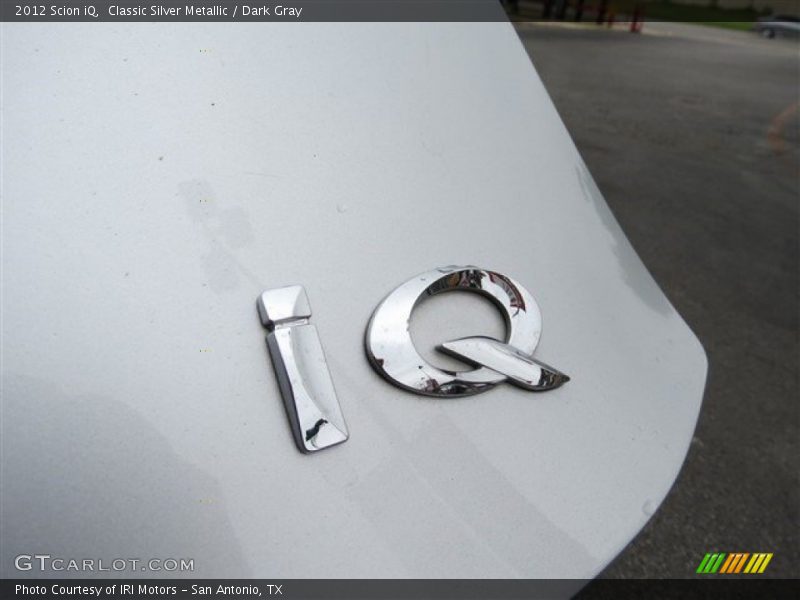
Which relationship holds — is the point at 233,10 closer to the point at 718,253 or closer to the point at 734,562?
the point at 734,562

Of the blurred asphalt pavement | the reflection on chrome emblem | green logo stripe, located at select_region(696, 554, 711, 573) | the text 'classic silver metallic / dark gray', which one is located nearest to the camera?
the text 'classic silver metallic / dark gray'

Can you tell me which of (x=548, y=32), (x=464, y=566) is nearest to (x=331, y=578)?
(x=464, y=566)

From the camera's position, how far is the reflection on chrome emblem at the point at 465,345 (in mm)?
790

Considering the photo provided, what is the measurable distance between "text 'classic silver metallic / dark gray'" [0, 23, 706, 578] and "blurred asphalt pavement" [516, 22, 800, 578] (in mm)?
477

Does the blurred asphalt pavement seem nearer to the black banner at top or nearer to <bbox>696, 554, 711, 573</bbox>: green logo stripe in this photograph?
<bbox>696, 554, 711, 573</bbox>: green logo stripe

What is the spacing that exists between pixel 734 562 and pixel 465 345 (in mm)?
1230

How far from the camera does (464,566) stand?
735mm

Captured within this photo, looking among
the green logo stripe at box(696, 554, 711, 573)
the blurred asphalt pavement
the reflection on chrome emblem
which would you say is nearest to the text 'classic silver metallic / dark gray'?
the reflection on chrome emblem

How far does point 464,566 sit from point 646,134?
5023 millimetres

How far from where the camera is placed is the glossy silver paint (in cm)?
72

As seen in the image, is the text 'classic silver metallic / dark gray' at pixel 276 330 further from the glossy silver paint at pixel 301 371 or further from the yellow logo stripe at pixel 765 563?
the yellow logo stripe at pixel 765 563

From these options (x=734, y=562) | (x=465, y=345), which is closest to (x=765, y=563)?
(x=734, y=562)

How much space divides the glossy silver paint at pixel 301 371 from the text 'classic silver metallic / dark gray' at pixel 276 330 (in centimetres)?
1

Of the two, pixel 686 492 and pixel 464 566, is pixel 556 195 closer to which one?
pixel 464 566
